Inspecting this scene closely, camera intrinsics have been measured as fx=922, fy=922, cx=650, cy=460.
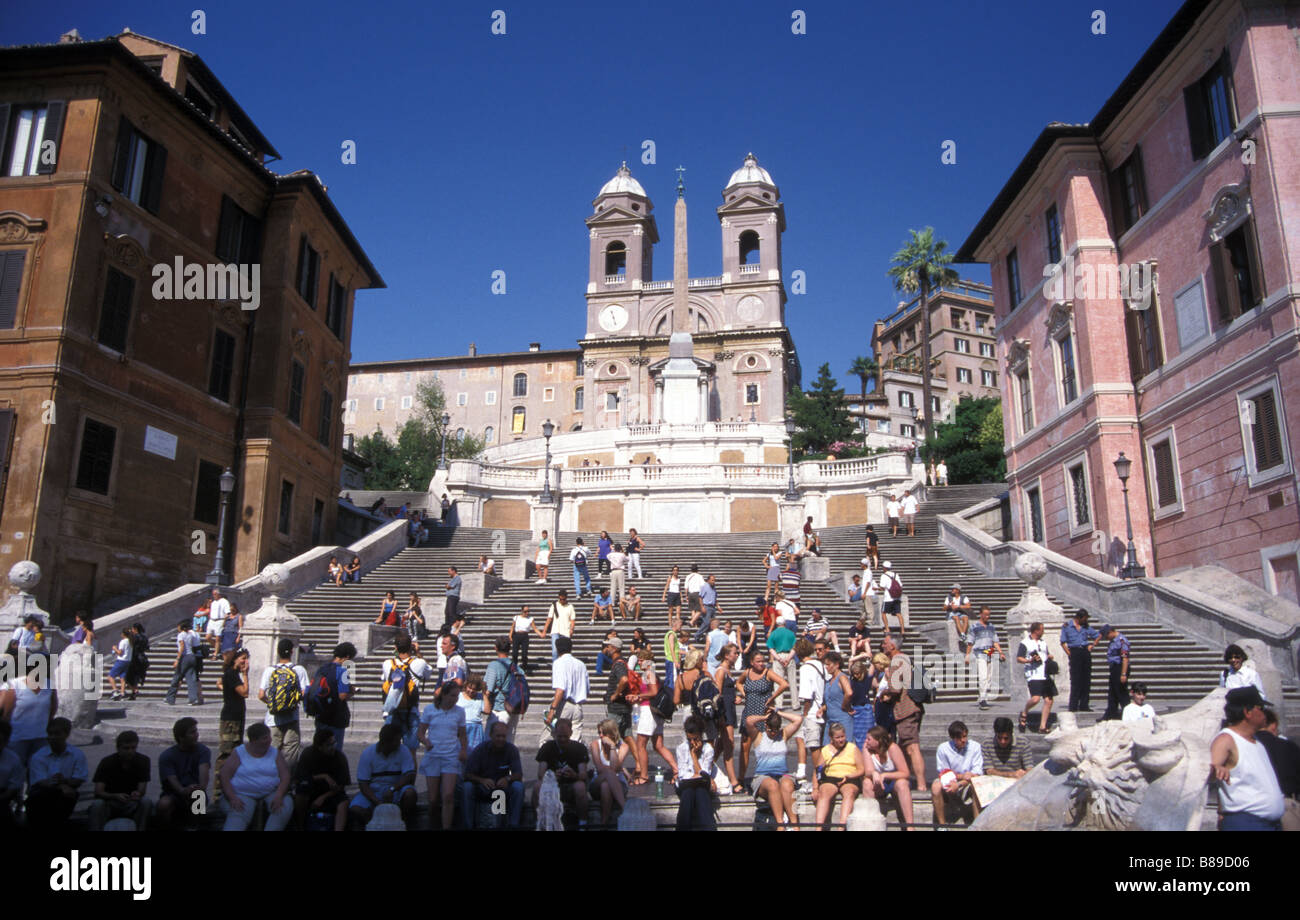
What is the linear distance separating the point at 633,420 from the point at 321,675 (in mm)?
69002

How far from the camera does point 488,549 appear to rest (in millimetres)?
30797

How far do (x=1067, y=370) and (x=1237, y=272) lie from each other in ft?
22.0

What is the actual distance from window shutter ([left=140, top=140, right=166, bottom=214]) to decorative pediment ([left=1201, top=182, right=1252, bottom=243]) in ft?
81.5

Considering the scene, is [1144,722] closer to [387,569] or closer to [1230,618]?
[1230,618]

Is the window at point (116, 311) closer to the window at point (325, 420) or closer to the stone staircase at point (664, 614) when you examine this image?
the stone staircase at point (664, 614)

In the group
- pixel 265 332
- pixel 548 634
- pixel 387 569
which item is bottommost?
pixel 548 634

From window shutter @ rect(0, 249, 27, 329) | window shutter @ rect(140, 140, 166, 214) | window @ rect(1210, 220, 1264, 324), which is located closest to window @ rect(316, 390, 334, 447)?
window shutter @ rect(140, 140, 166, 214)

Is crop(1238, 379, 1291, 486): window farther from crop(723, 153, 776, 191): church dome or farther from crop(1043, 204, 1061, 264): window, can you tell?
crop(723, 153, 776, 191): church dome

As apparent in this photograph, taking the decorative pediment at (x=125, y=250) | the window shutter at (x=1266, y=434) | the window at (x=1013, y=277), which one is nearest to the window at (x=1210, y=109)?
the window shutter at (x=1266, y=434)

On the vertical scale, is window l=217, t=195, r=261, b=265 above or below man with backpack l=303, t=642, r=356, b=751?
above

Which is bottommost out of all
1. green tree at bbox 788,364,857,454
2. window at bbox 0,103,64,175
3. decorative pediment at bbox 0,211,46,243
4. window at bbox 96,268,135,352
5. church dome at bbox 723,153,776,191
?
window at bbox 96,268,135,352

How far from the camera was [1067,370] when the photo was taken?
2608cm

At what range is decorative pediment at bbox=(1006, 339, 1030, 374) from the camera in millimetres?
28906
